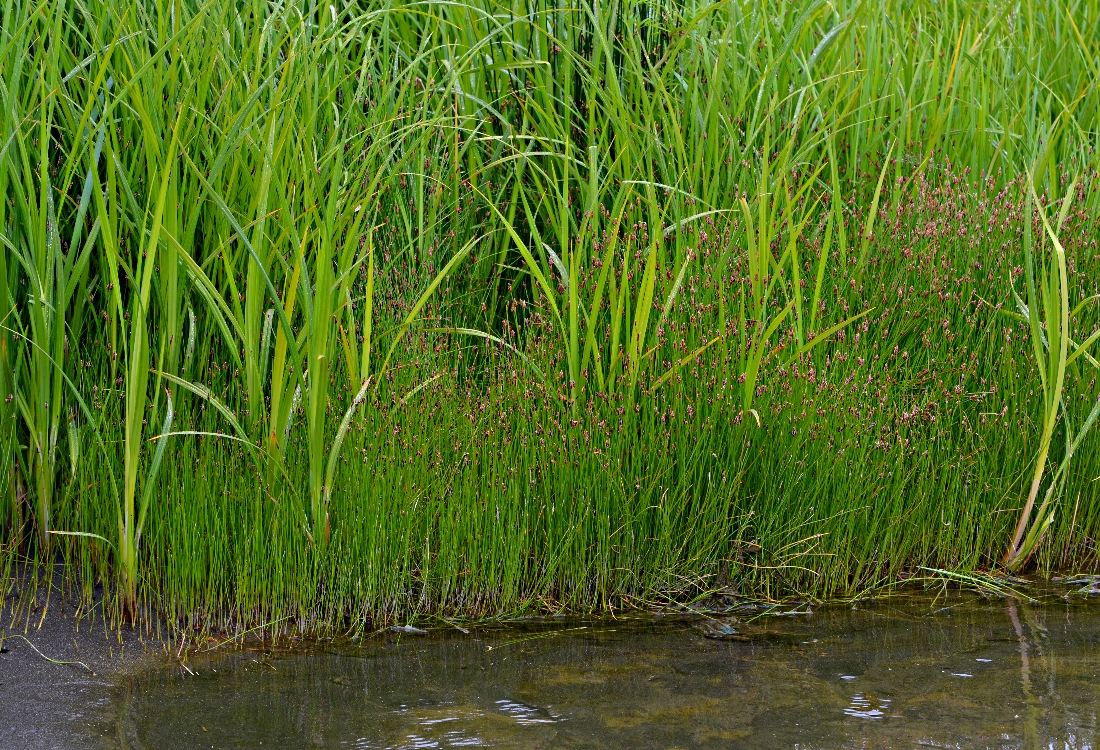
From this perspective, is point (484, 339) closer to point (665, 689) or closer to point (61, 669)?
point (665, 689)

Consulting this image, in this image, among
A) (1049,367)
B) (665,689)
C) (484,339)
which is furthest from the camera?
(484,339)

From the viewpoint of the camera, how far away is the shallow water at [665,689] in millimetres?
2637

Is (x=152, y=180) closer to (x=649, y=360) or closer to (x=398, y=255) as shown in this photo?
(x=398, y=255)

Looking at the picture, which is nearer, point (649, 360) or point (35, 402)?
point (35, 402)

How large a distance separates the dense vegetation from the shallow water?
0.68 feet

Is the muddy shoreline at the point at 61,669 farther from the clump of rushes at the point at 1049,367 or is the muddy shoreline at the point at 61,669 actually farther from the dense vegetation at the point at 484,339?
the clump of rushes at the point at 1049,367

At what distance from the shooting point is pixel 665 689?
290 cm

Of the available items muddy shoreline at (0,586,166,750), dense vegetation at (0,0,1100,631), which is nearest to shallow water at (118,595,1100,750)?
muddy shoreline at (0,586,166,750)

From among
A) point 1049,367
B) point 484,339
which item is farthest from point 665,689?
point 1049,367

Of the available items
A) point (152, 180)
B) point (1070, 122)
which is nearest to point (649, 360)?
point (152, 180)

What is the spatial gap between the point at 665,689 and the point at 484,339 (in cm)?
131

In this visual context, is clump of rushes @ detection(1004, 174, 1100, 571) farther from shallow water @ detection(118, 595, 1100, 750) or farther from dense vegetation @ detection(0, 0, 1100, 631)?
shallow water @ detection(118, 595, 1100, 750)

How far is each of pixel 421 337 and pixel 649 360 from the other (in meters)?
0.61

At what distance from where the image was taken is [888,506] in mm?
3537
